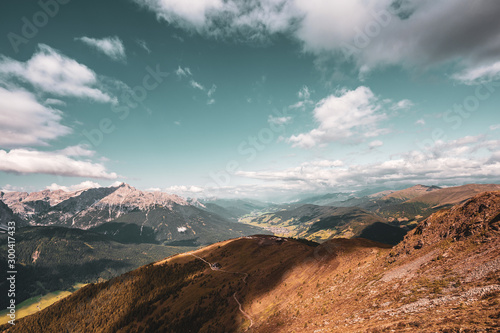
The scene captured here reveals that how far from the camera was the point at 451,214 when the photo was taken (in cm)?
3838

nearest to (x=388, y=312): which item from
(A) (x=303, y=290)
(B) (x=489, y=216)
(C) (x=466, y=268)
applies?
(C) (x=466, y=268)

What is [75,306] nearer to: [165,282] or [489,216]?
[165,282]

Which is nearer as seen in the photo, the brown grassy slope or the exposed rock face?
the brown grassy slope

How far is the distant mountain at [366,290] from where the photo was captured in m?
20.4

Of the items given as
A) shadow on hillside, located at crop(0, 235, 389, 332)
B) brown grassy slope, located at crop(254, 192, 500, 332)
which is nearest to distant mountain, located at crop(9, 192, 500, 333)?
brown grassy slope, located at crop(254, 192, 500, 332)

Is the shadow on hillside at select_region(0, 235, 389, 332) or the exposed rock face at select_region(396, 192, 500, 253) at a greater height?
the exposed rock face at select_region(396, 192, 500, 253)

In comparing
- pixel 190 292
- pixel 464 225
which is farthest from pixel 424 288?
pixel 190 292

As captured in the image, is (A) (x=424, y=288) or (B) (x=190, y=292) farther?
(B) (x=190, y=292)

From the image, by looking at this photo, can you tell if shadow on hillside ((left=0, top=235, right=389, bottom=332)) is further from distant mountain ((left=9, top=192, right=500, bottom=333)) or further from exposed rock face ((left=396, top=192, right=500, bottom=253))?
exposed rock face ((left=396, top=192, right=500, bottom=253))

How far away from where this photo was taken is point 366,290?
34.0 meters

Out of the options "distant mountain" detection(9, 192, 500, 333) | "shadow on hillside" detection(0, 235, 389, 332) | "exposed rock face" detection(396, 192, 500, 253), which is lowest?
"shadow on hillside" detection(0, 235, 389, 332)

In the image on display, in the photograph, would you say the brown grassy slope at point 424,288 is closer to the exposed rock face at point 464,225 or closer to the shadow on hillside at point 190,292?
the exposed rock face at point 464,225

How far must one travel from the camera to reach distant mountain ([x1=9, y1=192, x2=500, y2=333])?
20.4 m

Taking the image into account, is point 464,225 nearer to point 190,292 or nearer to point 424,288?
point 424,288
